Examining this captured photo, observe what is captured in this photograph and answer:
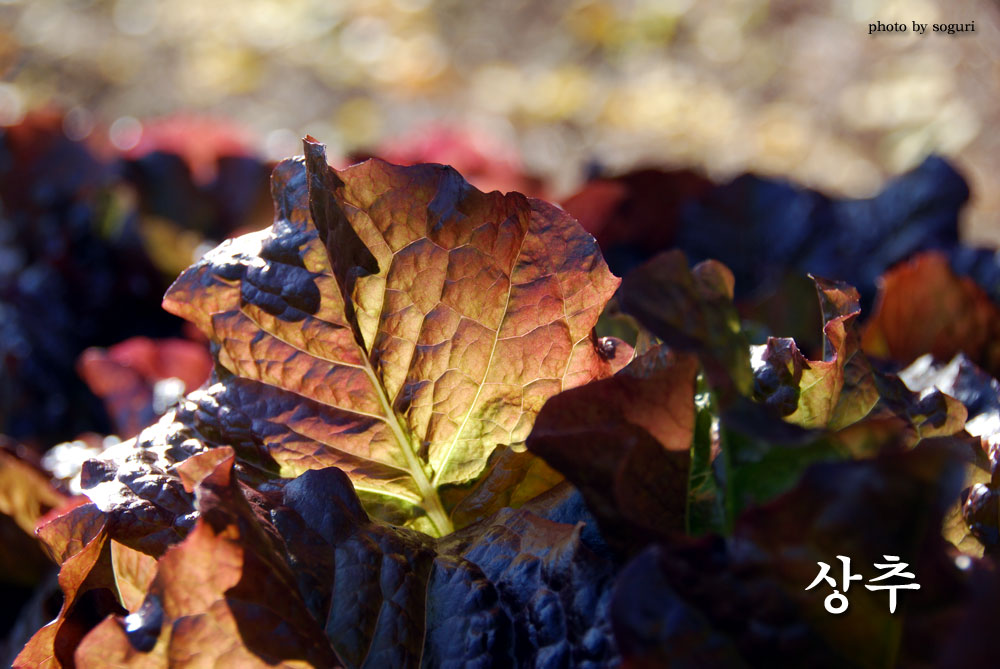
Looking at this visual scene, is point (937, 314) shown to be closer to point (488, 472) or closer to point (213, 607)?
point (488, 472)

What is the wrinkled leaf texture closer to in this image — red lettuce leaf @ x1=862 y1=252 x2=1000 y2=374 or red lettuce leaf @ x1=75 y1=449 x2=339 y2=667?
red lettuce leaf @ x1=75 y1=449 x2=339 y2=667

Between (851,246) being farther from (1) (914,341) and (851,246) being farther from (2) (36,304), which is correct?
(2) (36,304)

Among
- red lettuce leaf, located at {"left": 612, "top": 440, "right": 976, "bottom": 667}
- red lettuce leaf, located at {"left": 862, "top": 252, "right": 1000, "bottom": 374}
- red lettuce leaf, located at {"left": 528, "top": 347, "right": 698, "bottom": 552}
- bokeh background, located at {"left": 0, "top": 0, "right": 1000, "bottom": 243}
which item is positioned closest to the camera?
red lettuce leaf, located at {"left": 612, "top": 440, "right": 976, "bottom": 667}

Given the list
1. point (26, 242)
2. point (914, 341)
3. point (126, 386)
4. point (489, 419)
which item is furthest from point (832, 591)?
point (26, 242)

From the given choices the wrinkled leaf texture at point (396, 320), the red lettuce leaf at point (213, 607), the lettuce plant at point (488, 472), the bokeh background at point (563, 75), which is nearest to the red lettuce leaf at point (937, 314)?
the lettuce plant at point (488, 472)

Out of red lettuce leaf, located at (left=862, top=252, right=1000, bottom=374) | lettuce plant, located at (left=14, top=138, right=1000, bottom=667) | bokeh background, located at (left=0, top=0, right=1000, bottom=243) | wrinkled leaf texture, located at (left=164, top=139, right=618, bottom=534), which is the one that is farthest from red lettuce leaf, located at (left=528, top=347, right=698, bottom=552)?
bokeh background, located at (left=0, top=0, right=1000, bottom=243)

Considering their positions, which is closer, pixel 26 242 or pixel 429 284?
pixel 429 284

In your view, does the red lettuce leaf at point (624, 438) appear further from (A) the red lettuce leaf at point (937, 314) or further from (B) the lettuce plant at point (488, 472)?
(A) the red lettuce leaf at point (937, 314)
